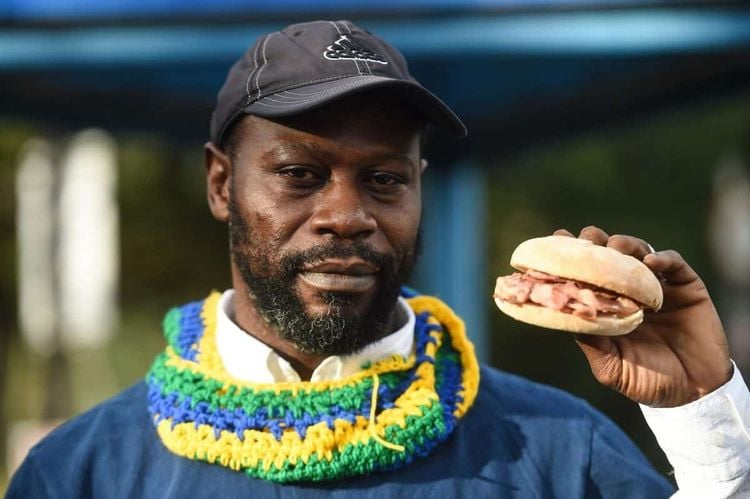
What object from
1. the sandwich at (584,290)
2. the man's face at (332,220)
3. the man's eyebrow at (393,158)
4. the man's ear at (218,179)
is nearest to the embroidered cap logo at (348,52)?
the man's face at (332,220)

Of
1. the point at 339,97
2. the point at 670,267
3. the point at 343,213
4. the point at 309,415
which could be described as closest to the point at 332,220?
the point at 343,213

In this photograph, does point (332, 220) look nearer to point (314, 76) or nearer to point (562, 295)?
point (314, 76)

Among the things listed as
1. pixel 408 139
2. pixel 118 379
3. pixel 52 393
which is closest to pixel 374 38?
pixel 408 139

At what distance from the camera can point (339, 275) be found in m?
2.45

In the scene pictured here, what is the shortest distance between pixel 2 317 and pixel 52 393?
4.05 ft

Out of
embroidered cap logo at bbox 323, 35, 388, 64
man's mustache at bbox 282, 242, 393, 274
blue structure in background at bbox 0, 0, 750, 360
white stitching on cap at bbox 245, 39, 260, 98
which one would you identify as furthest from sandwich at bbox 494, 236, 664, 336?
blue structure in background at bbox 0, 0, 750, 360

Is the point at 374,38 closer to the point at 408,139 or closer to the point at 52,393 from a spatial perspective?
the point at 408,139

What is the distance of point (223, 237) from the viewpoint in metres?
10.8

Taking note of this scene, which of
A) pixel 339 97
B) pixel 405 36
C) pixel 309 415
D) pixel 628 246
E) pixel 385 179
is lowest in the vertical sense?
pixel 309 415

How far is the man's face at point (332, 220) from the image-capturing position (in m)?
2.45

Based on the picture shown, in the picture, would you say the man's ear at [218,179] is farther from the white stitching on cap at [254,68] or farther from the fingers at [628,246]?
the fingers at [628,246]

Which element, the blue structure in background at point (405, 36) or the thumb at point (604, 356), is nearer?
the thumb at point (604, 356)

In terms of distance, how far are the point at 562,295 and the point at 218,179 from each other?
94 centimetres

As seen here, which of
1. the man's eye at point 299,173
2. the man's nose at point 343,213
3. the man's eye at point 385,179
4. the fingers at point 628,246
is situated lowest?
the fingers at point 628,246
